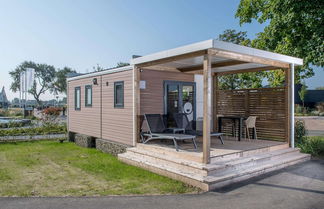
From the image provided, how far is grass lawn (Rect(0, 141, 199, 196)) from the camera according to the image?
4.65 metres

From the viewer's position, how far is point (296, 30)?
9711 millimetres

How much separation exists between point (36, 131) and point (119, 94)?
235 inches

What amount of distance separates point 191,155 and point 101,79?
16.8ft

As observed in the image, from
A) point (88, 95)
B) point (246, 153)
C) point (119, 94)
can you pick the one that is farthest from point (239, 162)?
point (88, 95)

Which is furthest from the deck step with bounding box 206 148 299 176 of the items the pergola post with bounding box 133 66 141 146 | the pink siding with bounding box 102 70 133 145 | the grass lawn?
Answer: the pink siding with bounding box 102 70 133 145

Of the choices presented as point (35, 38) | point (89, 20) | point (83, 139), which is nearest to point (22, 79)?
point (35, 38)

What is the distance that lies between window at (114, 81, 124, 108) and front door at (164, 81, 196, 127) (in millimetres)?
1413

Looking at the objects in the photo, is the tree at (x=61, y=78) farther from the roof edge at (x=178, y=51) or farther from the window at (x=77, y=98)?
the roof edge at (x=178, y=51)

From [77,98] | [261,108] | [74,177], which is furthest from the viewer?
[77,98]

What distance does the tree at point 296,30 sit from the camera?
8844 millimetres

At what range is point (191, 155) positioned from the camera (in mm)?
5457

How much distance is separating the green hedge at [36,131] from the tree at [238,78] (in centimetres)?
992

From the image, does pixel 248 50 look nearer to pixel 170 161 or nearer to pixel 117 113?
pixel 170 161

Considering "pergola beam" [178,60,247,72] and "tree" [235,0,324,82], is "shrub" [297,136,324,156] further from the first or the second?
"pergola beam" [178,60,247,72]
